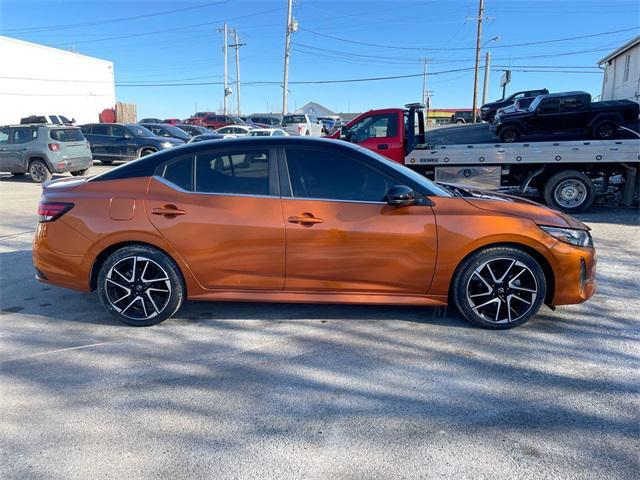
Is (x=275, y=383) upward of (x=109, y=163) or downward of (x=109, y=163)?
downward

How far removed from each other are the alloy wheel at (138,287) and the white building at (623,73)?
1116 inches

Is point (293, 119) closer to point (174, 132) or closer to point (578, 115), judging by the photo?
point (174, 132)

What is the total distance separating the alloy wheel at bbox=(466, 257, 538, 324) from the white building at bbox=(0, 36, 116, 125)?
1269 inches

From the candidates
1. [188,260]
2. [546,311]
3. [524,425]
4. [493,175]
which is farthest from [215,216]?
[493,175]

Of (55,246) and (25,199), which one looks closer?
(55,246)

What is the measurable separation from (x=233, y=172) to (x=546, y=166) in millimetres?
7324

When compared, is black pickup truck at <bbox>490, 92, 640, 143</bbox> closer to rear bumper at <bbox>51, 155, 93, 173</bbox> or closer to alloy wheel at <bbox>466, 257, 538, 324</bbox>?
alloy wheel at <bbox>466, 257, 538, 324</bbox>

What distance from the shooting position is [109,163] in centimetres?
2000

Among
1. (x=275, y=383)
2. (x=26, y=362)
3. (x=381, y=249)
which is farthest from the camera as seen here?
(x=381, y=249)

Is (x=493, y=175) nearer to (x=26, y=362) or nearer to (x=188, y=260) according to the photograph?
(x=188, y=260)

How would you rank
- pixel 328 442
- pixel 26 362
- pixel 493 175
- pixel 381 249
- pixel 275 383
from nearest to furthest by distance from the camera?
pixel 328 442 < pixel 275 383 < pixel 26 362 < pixel 381 249 < pixel 493 175

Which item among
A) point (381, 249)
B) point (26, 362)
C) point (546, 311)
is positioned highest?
point (381, 249)

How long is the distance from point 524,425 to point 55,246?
384 centimetres

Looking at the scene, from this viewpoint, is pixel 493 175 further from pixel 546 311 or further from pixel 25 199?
pixel 25 199
